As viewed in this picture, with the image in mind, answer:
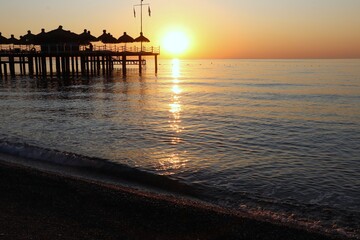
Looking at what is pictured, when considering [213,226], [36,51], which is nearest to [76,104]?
[213,226]

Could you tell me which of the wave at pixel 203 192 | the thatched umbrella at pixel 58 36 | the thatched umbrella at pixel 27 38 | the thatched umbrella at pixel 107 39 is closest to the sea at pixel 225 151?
the wave at pixel 203 192

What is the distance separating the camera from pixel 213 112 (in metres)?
21.9

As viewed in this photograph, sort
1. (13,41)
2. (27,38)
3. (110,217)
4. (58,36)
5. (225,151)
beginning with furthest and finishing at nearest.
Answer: (13,41), (27,38), (58,36), (225,151), (110,217)

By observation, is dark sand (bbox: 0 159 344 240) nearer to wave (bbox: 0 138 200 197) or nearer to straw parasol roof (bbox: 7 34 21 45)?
wave (bbox: 0 138 200 197)

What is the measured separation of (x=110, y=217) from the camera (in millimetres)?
5840

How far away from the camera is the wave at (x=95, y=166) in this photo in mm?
8359

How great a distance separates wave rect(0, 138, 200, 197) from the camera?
329 inches

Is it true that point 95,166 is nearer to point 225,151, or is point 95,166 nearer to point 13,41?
point 225,151

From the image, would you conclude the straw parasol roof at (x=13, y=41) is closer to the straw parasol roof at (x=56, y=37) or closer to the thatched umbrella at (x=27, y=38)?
the thatched umbrella at (x=27, y=38)

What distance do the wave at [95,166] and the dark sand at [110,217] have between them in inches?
45.3

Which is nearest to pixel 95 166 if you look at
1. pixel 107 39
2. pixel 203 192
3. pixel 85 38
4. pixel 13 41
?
pixel 203 192

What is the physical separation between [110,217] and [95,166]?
4203 millimetres

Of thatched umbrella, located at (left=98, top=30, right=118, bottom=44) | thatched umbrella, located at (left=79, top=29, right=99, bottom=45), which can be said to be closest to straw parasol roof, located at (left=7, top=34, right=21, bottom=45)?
thatched umbrella, located at (left=79, top=29, right=99, bottom=45)

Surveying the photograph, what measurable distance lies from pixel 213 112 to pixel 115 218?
16.5 m
